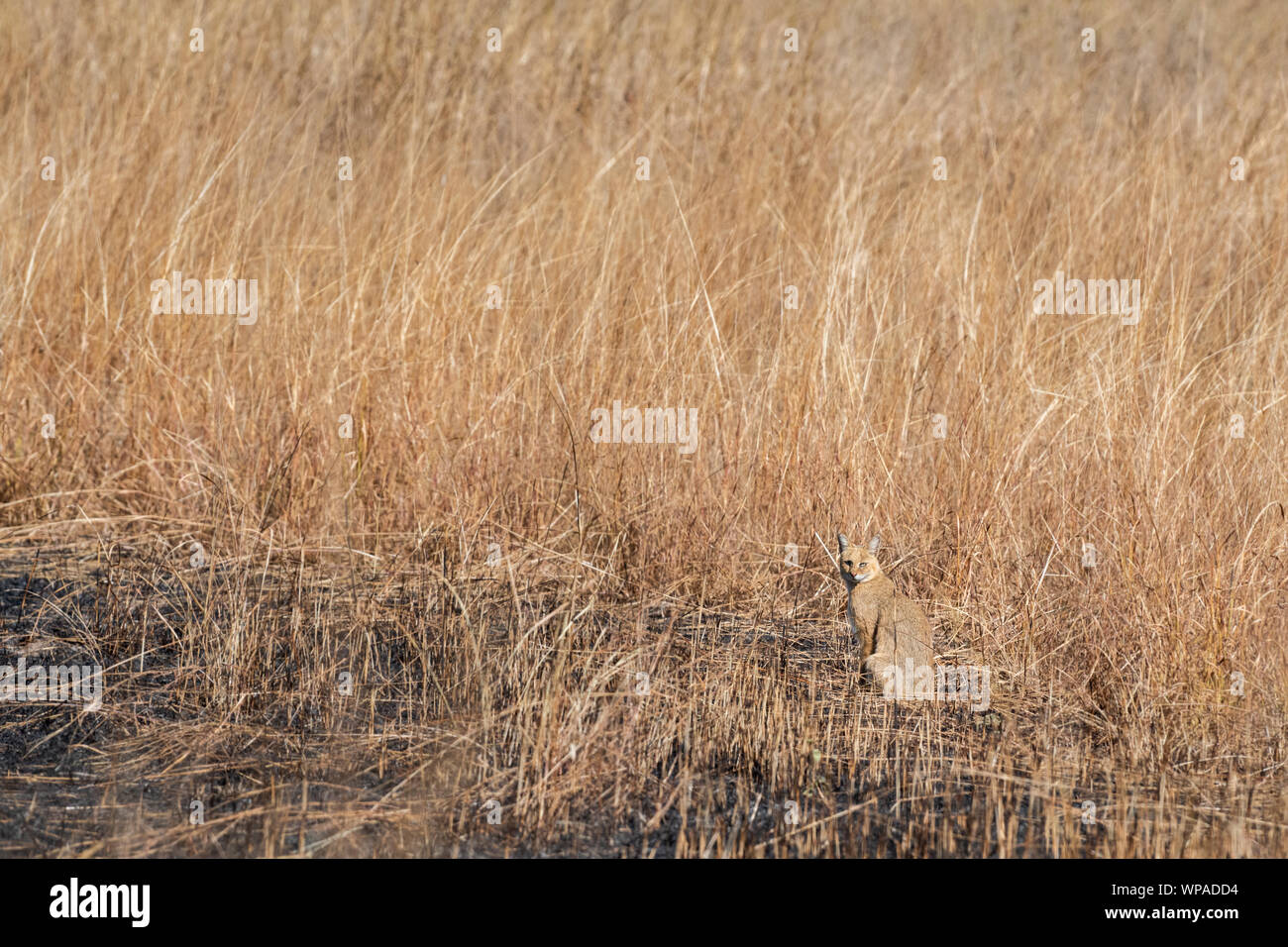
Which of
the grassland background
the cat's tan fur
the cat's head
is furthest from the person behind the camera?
the cat's head

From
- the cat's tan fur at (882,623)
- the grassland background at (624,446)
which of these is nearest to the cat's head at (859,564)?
the cat's tan fur at (882,623)

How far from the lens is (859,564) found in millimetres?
3689

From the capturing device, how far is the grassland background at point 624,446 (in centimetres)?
313

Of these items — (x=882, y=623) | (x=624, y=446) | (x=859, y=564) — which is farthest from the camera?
(x=624, y=446)

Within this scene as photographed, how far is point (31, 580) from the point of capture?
14.0 feet

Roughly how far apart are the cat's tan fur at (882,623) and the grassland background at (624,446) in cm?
12

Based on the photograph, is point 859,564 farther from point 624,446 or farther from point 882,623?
point 624,446

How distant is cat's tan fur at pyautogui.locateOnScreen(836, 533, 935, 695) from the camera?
3490mm

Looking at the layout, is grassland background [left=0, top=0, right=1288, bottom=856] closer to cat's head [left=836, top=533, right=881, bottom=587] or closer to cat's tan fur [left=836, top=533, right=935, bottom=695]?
cat's tan fur [left=836, top=533, right=935, bottom=695]

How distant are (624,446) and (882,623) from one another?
1227 mm

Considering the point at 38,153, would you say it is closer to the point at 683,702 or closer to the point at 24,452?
the point at 24,452

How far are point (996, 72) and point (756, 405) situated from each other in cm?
349

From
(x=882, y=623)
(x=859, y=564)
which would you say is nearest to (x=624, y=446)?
(x=859, y=564)

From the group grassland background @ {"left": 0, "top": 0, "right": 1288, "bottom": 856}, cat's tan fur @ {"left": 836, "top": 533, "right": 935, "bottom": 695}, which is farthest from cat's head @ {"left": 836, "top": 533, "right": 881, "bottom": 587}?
grassland background @ {"left": 0, "top": 0, "right": 1288, "bottom": 856}
